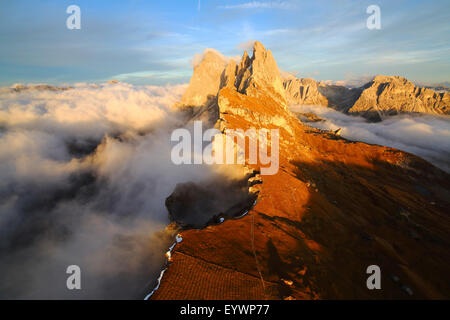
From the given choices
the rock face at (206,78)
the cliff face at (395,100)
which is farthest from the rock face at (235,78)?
the cliff face at (395,100)

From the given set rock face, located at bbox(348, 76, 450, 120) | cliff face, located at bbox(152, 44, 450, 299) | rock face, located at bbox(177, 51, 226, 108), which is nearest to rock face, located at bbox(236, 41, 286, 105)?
rock face, located at bbox(177, 51, 226, 108)

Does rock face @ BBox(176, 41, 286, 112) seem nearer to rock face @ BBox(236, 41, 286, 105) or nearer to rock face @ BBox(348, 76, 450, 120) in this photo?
rock face @ BBox(236, 41, 286, 105)

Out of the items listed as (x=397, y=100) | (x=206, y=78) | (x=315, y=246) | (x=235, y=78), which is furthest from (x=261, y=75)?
(x=397, y=100)

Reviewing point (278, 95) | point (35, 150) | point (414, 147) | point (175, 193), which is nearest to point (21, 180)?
point (35, 150)

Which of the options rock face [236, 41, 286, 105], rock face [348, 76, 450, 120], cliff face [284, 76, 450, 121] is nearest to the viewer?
rock face [236, 41, 286, 105]

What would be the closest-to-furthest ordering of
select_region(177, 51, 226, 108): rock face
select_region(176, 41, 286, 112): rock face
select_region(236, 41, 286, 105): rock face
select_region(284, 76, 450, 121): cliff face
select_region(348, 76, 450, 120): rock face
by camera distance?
1. select_region(236, 41, 286, 105): rock face
2. select_region(176, 41, 286, 112): rock face
3. select_region(177, 51, 226, 108): rock face
4. select_region(348, 76, 450, 120): rock face
5. select_region(284, 76, 450, 121): cliff face

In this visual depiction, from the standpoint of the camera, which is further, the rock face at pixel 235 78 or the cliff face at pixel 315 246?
the rock face at pixel 235 78

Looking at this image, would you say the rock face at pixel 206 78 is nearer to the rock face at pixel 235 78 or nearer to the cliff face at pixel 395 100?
the rock face at pixel 235 78
